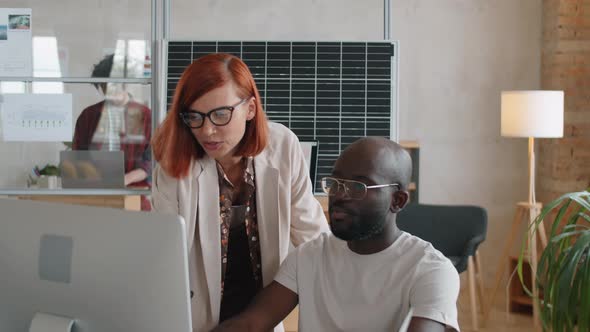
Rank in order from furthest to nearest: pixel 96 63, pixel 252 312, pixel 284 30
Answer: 1. pixel 284 30
2. pixel 96 63
3. pixel 252 312

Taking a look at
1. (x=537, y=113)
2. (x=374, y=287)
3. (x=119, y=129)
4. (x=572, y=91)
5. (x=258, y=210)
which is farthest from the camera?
(x=572, y=91)

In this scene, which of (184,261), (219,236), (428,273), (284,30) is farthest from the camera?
(284,30)

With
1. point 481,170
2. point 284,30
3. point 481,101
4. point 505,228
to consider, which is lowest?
point 505,228

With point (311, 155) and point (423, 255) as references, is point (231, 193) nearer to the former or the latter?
point (423, 255)

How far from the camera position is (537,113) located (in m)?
4.70

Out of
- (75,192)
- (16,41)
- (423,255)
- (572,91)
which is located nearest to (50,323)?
(423,255)

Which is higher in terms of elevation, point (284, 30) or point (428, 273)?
point (284, 30)

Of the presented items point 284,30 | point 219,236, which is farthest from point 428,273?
point 284,30

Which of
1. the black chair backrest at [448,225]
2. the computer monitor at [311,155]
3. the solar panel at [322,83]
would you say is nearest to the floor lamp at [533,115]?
the black chair backrest at [448,225]

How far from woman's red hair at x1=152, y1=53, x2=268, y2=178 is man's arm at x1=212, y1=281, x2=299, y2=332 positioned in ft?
1.07

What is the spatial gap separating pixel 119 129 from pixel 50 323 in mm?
2385

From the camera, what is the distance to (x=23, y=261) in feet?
4.22

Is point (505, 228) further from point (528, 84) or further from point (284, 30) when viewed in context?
point (284, 30)

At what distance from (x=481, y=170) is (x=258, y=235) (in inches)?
172
